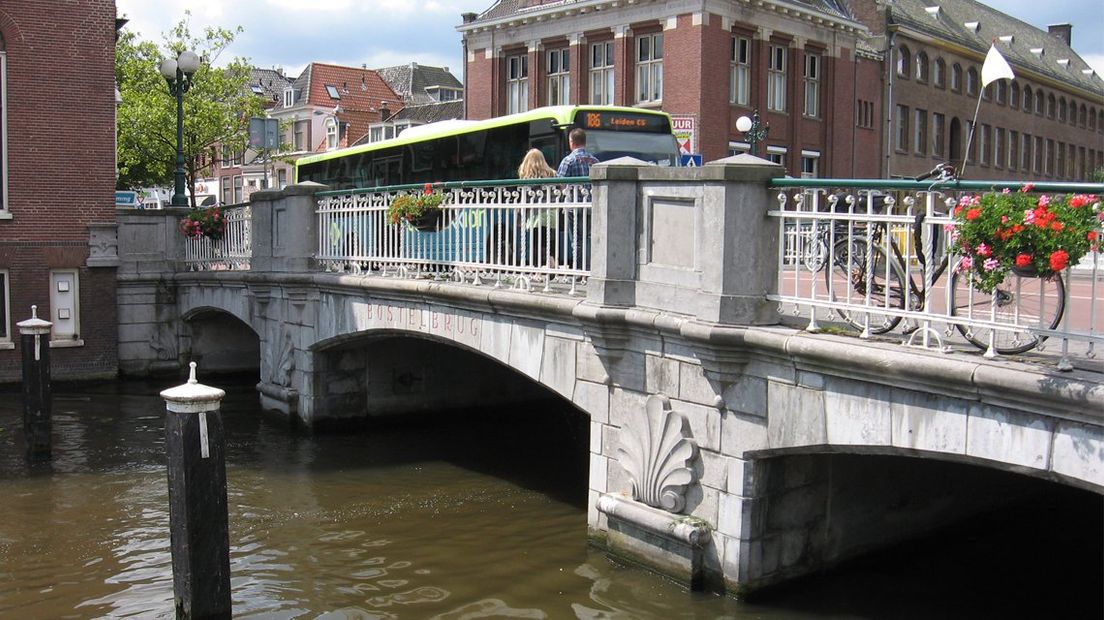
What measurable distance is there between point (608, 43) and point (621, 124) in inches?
692

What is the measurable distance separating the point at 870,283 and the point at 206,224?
1360 cm

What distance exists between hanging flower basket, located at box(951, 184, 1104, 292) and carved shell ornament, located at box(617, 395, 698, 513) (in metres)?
2.81

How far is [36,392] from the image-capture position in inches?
511

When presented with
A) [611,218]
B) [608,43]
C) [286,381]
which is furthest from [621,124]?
[608,43]

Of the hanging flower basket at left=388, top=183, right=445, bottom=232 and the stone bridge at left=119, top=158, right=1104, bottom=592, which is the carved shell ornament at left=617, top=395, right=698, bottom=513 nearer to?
the stone bridge at left=119, top=158, right=1104, bottom=592

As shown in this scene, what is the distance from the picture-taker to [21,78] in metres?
18.3

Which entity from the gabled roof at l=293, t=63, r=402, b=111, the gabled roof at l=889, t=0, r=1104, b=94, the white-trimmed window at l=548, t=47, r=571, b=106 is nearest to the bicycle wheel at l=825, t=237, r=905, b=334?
the white-trimmed window at l=548, t=47, r=571, b=106

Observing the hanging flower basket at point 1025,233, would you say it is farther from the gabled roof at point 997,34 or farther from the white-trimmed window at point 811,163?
the gabled roof at point 997,34

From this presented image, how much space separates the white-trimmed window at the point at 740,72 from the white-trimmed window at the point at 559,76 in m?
5.03

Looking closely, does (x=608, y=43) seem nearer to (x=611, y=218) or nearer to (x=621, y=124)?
(x=621, y=124)

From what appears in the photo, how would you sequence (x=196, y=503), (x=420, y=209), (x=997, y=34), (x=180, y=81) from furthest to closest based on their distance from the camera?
(x=997, y=34) → (x=180, y=81) → (x=420, y=209) → (x=196, y=503)

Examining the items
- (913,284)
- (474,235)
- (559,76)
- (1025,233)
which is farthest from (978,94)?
(1025,233)

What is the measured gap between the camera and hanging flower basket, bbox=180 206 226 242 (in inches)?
698

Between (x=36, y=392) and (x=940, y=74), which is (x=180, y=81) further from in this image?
(x=940, y=74)
